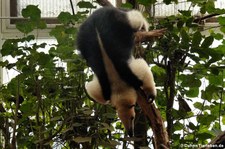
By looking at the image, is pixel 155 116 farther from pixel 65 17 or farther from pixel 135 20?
pixel 65 17

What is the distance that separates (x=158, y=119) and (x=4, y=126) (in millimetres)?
906

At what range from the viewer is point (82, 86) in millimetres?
1990

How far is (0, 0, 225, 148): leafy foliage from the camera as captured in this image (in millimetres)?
1853

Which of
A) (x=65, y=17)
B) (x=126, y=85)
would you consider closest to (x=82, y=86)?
(x=65, y=17)

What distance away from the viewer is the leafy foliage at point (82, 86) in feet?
6.08

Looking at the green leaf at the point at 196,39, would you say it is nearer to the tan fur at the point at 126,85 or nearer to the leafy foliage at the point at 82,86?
the leafy foliage at the point at 82,86

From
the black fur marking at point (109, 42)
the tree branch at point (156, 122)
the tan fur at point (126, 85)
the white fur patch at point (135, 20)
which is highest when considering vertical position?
the white fur patch at point (135, 20)

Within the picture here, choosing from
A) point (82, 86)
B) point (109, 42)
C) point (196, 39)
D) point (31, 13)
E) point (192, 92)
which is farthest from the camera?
point (192, 92)

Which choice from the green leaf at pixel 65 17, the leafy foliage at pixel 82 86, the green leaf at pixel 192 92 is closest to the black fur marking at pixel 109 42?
the leafy foliage at pixel 82 86

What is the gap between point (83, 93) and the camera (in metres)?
2.00

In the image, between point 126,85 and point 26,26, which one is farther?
point 26,26

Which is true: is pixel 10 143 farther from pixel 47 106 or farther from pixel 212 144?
pixel 212 144

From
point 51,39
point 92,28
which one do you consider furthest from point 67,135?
point 51,39

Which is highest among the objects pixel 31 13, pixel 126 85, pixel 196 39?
pixel 31 13
